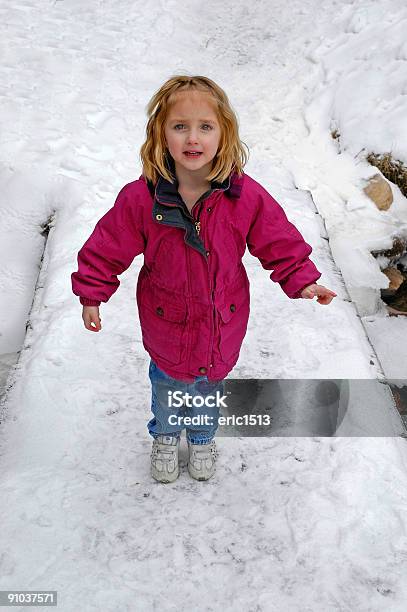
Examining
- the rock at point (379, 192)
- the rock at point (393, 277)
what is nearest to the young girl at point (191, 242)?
the rock at point (393, 277)

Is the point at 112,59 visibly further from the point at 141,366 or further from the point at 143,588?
the point at 143,588

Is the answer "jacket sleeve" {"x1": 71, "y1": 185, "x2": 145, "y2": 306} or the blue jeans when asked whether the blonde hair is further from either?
the blue jeans

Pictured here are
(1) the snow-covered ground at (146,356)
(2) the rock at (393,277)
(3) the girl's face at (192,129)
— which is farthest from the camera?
(2) the rock at (393,277)

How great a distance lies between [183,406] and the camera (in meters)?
2.62

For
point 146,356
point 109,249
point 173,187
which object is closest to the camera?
point 173,187

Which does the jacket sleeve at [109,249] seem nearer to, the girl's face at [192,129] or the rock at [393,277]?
the girl's face at [192,129]

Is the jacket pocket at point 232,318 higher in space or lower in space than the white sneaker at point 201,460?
higher

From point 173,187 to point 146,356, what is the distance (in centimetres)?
157

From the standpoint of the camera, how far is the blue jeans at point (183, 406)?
8.28ft

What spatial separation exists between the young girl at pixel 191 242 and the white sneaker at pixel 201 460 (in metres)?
0.37

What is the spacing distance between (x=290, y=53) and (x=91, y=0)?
2840 mm

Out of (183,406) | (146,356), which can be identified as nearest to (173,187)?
(183,406)

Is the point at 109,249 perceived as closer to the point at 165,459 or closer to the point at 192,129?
the point at 192,129

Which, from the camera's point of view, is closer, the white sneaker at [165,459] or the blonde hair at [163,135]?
the blonde hair at [163,135]
